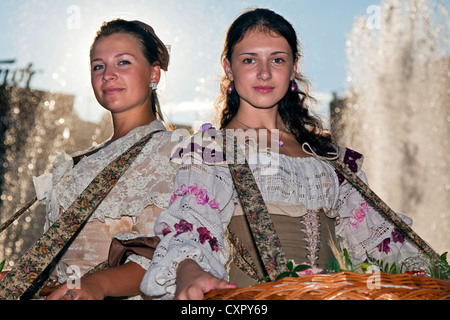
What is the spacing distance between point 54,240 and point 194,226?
0.63 m

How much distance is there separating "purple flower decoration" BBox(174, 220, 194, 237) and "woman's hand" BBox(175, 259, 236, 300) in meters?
0.23

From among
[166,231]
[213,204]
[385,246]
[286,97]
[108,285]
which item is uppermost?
[286,97]

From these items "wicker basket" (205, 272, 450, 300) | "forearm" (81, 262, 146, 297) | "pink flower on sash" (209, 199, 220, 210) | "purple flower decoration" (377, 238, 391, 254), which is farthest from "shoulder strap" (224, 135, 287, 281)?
"purple flower decoration" (377, 238, 391, 254)

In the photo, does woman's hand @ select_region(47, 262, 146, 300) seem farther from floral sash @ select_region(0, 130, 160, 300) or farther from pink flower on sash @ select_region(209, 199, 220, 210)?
pink flower on sash @ select_region(209, 199, 220, 210)

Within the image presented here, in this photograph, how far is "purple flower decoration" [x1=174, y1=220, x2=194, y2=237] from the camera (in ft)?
7.60

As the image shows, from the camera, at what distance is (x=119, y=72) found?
10.8 ft

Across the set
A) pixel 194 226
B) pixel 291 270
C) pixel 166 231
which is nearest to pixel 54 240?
pixel 166 231

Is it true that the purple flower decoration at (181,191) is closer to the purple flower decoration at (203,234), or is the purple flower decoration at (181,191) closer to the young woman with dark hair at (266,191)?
the young woman with dark hair at (266,191)

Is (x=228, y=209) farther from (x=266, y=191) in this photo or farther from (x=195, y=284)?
(x=195, y=284)

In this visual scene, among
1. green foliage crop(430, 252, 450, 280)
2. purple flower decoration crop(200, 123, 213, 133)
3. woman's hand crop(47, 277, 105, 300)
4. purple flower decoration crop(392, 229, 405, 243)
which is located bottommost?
woman's hand crop(47, 277, 105, 300)

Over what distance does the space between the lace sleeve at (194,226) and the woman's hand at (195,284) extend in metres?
0.08
